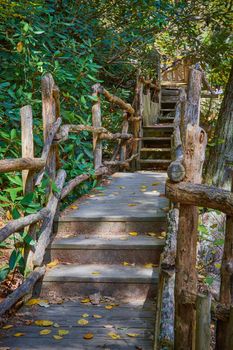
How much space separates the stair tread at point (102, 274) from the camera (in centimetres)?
372

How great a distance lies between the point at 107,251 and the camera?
4.13m

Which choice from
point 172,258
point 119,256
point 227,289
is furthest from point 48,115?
point 227,289

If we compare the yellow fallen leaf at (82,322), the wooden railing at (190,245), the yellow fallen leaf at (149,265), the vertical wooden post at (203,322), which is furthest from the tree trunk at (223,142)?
the vertical wooden post at (203,322)

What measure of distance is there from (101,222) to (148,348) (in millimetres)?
1872

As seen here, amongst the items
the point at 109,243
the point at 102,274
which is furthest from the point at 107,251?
the point at 102,274

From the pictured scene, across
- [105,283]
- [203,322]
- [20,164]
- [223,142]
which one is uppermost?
[223,142]

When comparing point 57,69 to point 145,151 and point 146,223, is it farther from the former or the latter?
point 145,151

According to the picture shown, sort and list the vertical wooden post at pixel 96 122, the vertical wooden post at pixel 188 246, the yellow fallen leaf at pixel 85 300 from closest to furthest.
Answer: the vertical wooden post at pixel 188 246, the yellow fallen leaf at pixel 85 300, the vertical wooden post at pixel 96 122

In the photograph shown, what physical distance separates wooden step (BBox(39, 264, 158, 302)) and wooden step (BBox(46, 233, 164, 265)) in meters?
0.20

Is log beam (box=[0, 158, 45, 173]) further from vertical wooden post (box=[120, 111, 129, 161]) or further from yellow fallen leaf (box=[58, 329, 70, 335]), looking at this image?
vertical wooden post (box=[120, 111, 129, 161])

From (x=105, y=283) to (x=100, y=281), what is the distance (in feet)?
0.16

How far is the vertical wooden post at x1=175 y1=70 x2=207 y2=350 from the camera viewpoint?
2.31 m

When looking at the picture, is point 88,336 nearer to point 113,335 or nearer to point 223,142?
point 113,335

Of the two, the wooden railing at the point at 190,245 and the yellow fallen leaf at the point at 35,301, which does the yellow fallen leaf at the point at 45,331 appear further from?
the wooden railing at the point at 190,245
